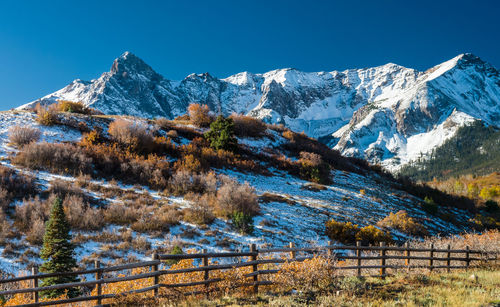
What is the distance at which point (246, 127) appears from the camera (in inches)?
1393

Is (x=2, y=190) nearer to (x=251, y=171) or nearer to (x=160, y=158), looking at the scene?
(x=160, y=158)

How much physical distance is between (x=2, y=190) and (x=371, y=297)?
48.7ft

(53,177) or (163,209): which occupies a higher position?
(53,177)

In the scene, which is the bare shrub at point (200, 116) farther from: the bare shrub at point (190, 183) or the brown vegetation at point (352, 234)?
the brown vegetation at point (352, 234)

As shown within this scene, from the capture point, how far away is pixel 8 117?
2234 cm

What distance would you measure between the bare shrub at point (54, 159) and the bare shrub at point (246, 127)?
18.4m

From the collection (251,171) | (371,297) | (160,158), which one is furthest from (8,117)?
(371,297)

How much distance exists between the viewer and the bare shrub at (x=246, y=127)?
3450 centimetres

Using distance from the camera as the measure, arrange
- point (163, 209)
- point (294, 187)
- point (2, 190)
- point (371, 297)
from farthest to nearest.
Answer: point (294, 187), point (163, 209), point (2, 190), point (371, 297)

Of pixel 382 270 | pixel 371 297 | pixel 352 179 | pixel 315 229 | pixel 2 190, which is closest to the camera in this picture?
pixel 371 297

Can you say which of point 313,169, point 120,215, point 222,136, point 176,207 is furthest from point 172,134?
point 120,215

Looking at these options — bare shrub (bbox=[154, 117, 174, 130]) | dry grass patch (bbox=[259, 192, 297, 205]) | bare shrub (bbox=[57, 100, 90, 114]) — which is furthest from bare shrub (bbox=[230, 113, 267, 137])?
bare shrub (bbox=[57, 100, 90, 114])

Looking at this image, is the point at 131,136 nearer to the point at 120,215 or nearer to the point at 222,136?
the point at 222,136

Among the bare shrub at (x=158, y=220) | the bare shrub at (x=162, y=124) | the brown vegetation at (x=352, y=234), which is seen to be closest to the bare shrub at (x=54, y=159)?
the bare shrub at (x=158, y=220)
